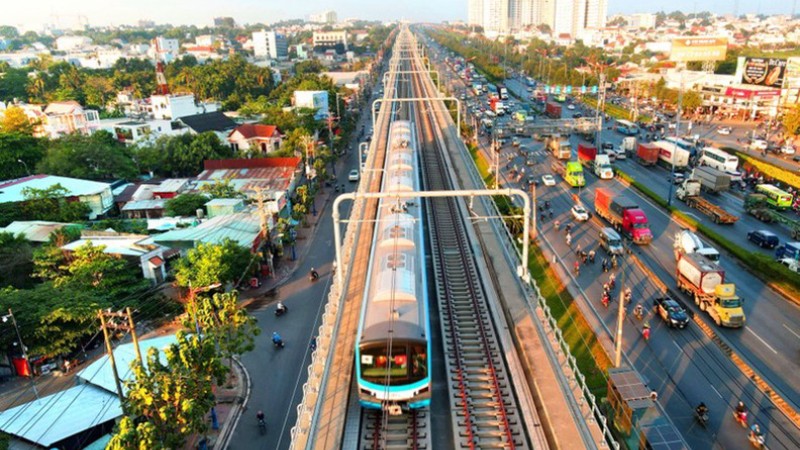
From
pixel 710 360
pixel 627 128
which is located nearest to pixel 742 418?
pixel 710 360

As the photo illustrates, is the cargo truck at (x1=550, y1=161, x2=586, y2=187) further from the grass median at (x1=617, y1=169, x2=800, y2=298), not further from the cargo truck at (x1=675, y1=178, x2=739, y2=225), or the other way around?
the grass median at (x1=617, y1=169, x2=800, y2=298)

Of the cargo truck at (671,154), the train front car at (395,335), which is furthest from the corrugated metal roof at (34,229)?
the cargo truck at (671,154)

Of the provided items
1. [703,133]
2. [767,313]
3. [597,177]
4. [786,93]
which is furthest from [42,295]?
[786,93]

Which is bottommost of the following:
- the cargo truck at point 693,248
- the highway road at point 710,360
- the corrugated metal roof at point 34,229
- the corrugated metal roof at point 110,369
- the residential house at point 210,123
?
the highway road at point 710,360

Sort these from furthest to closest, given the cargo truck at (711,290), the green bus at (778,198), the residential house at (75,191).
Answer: the residential house at (75,191) < the green bus at (778,198) < the cargo truck at (711,290)

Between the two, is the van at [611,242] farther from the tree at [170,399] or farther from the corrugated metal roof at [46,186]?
the corrugated metal roof at [46,186]

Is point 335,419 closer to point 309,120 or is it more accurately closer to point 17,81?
point 309,120
